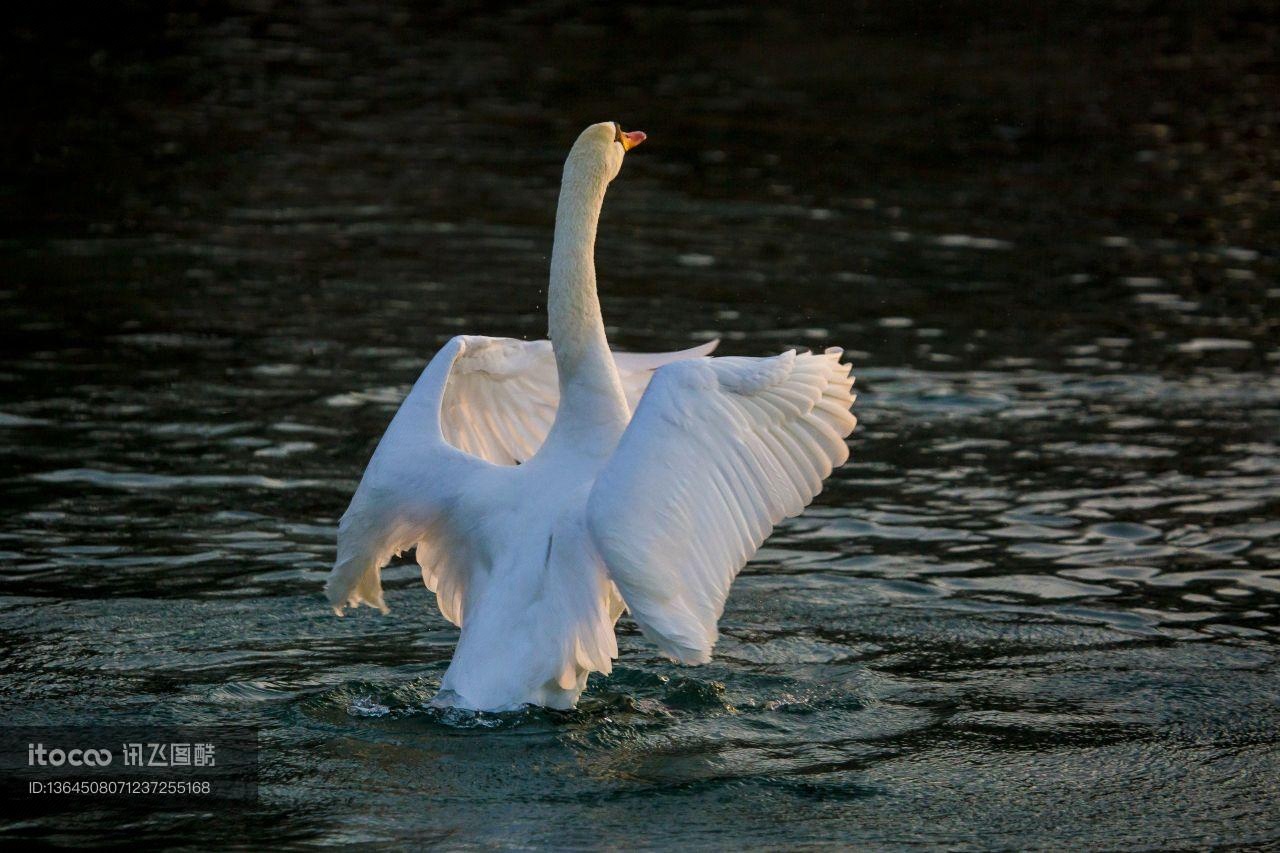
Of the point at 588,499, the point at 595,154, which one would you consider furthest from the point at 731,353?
the point at 588,499

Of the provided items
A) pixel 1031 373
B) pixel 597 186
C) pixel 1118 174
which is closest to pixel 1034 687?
pixel 597 186

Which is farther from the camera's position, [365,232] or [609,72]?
[609,72]

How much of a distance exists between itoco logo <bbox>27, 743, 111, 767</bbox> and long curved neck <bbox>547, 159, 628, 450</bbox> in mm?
2273

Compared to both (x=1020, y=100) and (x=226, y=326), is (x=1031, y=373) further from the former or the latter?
(x=1020, y=100)

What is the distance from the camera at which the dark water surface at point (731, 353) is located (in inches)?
282

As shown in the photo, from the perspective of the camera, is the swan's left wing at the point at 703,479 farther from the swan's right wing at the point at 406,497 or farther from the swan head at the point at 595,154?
the swan head at the point at 595,154

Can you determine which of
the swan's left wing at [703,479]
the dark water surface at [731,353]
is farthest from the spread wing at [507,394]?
the swan's left wing at [703,479]

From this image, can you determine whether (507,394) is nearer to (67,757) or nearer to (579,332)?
(579,332)

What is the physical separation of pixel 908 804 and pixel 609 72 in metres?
18.9

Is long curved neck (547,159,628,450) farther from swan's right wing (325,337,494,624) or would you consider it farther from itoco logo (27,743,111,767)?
itoco logo (27,743,111,767)

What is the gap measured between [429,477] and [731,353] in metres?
5.56

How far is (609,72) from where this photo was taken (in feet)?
81.1

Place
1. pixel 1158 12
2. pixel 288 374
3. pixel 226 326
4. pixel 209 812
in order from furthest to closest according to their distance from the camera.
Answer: pixel 1158 12 → pixel 226 326 → pixel 288 374 → pixel 209 812

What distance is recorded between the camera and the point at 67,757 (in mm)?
7180
